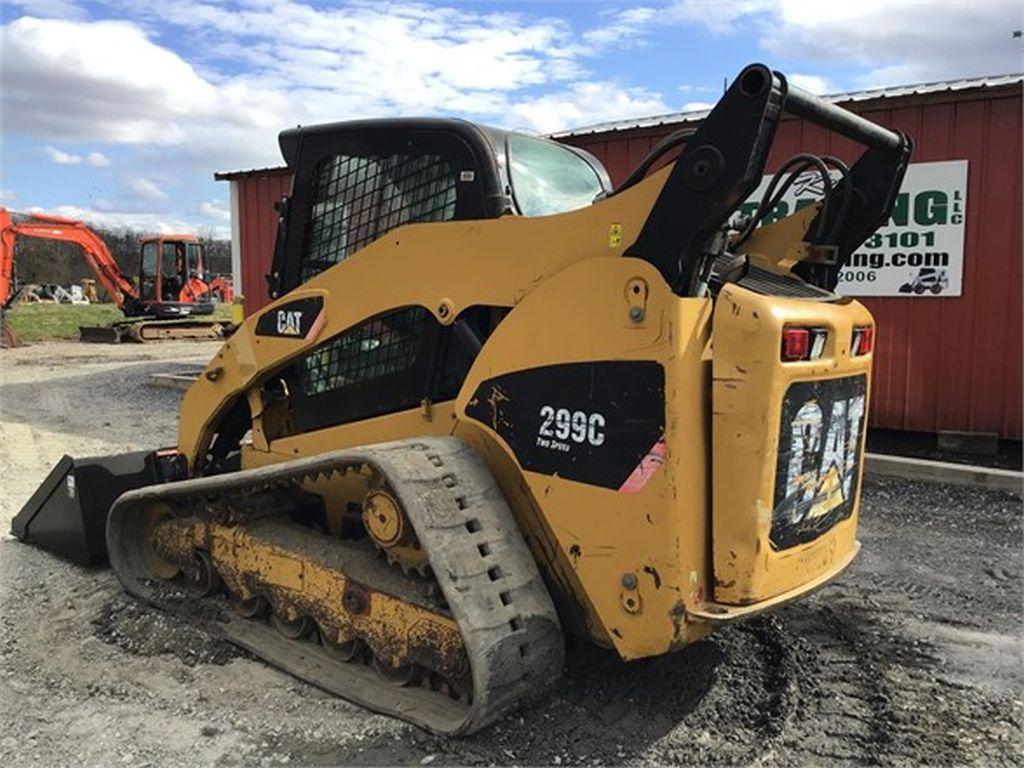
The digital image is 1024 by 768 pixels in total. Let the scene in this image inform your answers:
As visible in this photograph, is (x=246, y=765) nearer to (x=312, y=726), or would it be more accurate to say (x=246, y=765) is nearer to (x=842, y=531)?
(x=312, y=726)

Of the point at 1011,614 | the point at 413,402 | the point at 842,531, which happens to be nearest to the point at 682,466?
the point at 842,531

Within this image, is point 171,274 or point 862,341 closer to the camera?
point 862,341

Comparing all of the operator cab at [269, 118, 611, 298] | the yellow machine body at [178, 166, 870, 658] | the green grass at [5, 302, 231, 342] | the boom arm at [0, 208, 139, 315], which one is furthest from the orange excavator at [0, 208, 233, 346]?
the yellow machine body at [178, 166, 870, 658]

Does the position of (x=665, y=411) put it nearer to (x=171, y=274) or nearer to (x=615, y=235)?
(x=615, y=235)

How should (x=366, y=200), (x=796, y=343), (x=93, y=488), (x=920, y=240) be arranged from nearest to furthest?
(x=796, y=343) < (x=366, y=200) < (x=93, y=488) < (x=920, y=240)

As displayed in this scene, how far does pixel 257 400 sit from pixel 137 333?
764 inches

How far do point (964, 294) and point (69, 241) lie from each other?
21604mm

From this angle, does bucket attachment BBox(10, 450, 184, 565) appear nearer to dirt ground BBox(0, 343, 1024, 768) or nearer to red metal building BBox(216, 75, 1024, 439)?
dirt ground BBox(0, 343, 1024, 768)

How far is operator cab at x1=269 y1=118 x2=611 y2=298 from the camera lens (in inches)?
139

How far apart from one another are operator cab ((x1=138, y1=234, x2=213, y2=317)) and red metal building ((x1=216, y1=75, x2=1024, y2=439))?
65.8 ft

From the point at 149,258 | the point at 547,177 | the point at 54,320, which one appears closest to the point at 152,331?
the point at 149,258

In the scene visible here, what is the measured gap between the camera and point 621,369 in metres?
2.81

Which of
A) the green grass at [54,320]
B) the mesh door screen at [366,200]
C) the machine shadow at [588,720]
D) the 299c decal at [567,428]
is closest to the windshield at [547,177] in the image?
the mesh door screen at [366,200]

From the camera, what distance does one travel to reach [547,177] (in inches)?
152
